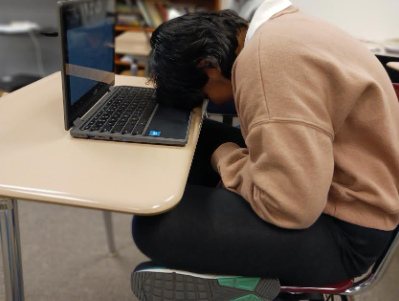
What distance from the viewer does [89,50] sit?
81cm

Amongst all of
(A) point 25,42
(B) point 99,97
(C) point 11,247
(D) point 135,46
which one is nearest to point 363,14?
(D) point 135,46

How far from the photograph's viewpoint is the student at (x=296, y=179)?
0.55m

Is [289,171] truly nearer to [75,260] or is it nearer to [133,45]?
[75,260]

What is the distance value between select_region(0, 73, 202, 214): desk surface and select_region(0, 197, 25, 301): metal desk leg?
60 mm

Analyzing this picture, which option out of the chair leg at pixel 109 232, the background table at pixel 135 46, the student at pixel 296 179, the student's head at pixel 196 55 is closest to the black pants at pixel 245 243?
the student at pixel 296 179

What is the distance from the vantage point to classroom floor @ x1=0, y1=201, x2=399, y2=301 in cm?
123

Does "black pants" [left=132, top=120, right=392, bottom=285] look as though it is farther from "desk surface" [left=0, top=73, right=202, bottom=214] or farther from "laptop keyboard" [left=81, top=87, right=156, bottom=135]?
"laptop keyboard" [left=81, top=87, right=156, bottom=135]

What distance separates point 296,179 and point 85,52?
1.80ft

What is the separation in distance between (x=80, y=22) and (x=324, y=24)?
19.7 inches

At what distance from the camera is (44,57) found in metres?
2.87

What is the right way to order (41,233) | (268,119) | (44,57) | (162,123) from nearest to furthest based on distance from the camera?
(268,119) < (162,123) < (41,233) < (44,57)

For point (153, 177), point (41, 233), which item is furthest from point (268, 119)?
point (41, 233)

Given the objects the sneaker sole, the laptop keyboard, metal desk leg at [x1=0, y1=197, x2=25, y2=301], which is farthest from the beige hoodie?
metal desk leg at [x1=0, y1=197, x2=25, y2=301]

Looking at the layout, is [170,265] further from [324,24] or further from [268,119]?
[324,24]
